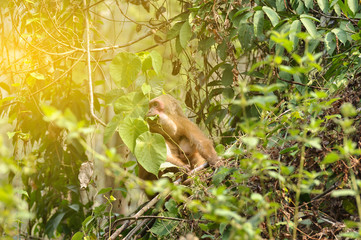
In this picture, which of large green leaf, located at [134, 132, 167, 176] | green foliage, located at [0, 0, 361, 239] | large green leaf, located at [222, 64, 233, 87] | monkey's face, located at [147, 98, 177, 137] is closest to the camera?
green foliage, located at [0, 0, 361, 239]

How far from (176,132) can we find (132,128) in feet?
5.99

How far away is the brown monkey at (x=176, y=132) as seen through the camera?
4.81 meters

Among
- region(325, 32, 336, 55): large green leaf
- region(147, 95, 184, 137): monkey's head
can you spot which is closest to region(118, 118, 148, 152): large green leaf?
region(325, 32, 336, 55): large green leaf

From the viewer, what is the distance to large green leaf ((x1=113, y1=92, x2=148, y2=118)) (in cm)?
351

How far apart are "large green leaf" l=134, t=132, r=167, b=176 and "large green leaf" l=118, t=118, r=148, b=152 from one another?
2.9 inches

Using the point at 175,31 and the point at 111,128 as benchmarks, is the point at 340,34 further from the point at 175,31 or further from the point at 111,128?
the point at 111,128

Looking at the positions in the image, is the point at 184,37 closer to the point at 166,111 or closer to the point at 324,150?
the point at 166,111

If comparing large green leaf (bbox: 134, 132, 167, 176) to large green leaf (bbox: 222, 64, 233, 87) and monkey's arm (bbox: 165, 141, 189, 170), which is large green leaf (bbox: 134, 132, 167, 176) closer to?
large green leaf (bbox: 222, 64, 233, 87)

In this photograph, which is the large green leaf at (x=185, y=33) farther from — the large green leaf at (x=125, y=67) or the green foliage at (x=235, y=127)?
the large green leaf at (x=125, y=67)

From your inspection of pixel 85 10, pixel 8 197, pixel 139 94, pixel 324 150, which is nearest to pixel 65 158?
pixel 85 10

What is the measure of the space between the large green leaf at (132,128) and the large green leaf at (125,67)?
593 millimetres

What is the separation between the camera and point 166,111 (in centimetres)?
514

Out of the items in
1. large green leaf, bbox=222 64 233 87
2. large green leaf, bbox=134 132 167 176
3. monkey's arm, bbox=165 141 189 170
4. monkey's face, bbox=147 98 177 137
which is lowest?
monkey's arm, bbox=165 141 189 170

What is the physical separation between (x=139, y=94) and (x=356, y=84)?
1.64 m
